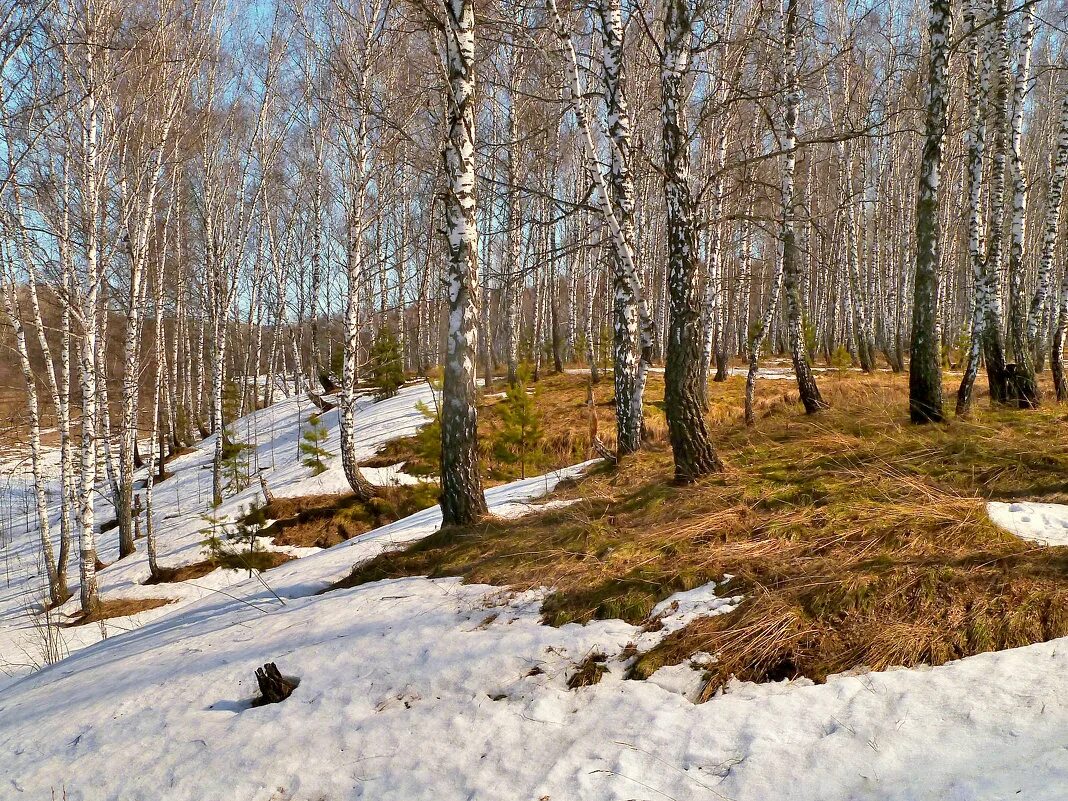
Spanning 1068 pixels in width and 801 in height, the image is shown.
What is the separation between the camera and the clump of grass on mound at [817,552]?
2775 millimetres

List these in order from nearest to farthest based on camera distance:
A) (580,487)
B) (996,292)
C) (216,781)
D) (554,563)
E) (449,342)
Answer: (216,781) → (554,563) → (449,342) → (580,487) → (996,292)

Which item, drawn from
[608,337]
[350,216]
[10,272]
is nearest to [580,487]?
[350,216]

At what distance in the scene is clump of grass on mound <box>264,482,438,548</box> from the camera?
1021 cm

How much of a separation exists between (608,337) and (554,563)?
14484mm

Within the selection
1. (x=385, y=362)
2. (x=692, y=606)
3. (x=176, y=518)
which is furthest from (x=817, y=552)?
(x=385, y=362)

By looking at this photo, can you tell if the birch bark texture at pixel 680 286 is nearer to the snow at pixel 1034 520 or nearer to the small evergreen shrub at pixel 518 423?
the snow at pixel 1034 520

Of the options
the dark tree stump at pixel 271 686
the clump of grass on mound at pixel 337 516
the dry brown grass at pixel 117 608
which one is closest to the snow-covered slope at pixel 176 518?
the dry brown grass at pixel 117 608

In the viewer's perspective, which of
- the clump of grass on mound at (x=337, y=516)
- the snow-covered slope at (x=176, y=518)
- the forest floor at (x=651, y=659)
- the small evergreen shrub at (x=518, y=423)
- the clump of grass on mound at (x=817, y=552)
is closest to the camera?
the forest floor at (x=651, y=659)

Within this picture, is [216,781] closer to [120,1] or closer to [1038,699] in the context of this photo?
[1038,699]

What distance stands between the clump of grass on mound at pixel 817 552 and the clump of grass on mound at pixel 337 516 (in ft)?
16.8

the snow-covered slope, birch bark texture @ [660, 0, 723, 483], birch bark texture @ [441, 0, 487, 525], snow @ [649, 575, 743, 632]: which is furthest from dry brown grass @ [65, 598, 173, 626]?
snow @ [649, 575, 743, 632]

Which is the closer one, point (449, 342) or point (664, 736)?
point (664, 736)

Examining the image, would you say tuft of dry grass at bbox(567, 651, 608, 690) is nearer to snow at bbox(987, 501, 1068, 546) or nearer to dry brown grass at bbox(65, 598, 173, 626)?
snow at bbox(987, 501, 1068, 546)

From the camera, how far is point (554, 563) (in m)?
4.21
